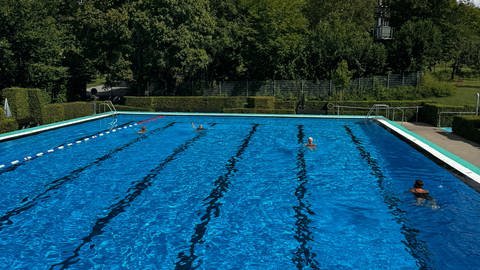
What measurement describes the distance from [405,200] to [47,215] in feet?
23.5

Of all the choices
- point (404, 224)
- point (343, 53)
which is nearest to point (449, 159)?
point (404, 224)

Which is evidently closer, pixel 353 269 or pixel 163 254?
pixel 353 269

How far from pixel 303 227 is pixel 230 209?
1535 millimetres

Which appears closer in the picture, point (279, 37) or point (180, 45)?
point (180, 45)

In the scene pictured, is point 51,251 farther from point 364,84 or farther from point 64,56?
point 364,84

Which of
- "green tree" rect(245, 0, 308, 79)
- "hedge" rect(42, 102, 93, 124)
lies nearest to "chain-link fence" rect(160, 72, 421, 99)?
"green tree" rect(245, 0, 308, 79)

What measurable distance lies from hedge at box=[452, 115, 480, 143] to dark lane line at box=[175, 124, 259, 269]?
9.30 m

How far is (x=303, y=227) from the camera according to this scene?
6520 millimetres

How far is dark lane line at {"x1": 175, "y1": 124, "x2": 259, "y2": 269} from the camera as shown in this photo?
533cm

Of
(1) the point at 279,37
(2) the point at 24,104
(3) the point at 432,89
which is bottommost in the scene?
(2) the point at 24,104

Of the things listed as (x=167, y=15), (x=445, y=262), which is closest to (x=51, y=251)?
(x=445, y=262)

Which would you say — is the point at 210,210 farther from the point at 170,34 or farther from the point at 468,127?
the point at 170,34

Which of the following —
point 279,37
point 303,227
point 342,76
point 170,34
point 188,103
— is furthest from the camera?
point 279,37

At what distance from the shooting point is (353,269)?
16.8ft
